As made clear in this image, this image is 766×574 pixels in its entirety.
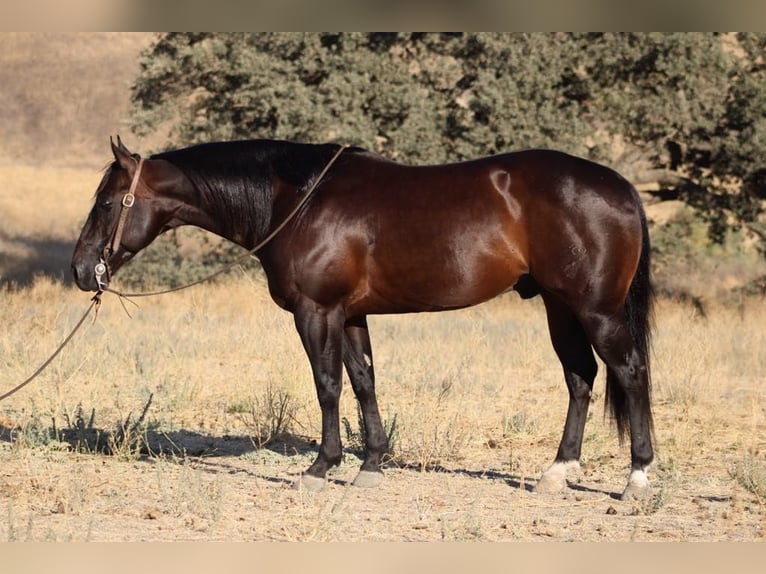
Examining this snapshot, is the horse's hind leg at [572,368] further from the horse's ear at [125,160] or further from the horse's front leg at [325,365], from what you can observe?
the horse's ear at [125,160]

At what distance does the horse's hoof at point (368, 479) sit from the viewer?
6758 mm

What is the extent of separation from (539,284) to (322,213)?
1.39 meters

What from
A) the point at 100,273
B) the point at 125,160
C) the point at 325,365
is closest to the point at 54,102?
the point at 125,160

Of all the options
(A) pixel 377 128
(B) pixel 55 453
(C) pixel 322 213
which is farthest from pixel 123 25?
(A) pixel 377 128

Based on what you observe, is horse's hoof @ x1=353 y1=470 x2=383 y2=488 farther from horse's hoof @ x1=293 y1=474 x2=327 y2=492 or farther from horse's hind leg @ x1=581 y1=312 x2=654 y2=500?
horse's hind leg @ x1=581 y1=312 x2=654 y2=500

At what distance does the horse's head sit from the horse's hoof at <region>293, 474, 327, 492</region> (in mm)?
1691

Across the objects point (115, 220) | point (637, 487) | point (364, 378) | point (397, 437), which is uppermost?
point (115, 220)

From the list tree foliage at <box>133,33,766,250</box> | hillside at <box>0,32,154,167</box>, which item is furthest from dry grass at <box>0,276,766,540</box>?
hillside at <box>0,32,154,167</box>

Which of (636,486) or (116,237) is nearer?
(636,486)

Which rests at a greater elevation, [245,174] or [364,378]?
[245,174]

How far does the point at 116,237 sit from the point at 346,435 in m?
2.43

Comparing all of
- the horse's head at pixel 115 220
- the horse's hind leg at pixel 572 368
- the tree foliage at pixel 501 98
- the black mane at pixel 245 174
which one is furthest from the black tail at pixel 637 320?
the tree foliage at pixel 501 98

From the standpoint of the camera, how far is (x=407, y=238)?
6590mm

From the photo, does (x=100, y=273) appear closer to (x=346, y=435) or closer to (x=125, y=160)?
(x=125, y=160)
